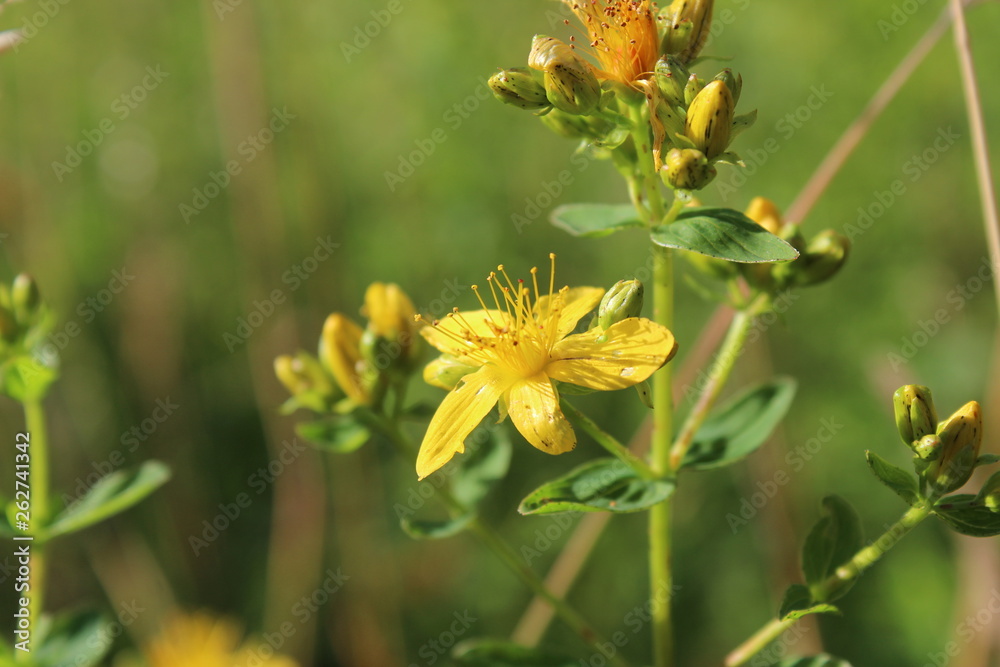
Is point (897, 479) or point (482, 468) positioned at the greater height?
point (897, 479)

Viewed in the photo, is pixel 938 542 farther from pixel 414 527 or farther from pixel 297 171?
pixel 297 171

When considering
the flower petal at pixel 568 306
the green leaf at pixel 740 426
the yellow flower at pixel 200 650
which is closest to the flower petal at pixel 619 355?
the flower petal at pixel 568 306

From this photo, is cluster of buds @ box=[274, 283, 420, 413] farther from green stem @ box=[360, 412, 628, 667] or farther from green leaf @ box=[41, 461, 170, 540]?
green leaf @ box=[41, 461, 170, 540]

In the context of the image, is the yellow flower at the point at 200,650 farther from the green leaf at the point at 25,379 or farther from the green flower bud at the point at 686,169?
the green flower bud at the point at 686,169

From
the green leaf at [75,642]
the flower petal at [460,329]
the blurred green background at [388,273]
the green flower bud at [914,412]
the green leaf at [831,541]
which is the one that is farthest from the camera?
the blurred green background at [388,273]

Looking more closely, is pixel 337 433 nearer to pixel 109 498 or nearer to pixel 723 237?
pixel 109 498

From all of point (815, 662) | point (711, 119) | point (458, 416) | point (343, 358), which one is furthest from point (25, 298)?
point (815, 662)
